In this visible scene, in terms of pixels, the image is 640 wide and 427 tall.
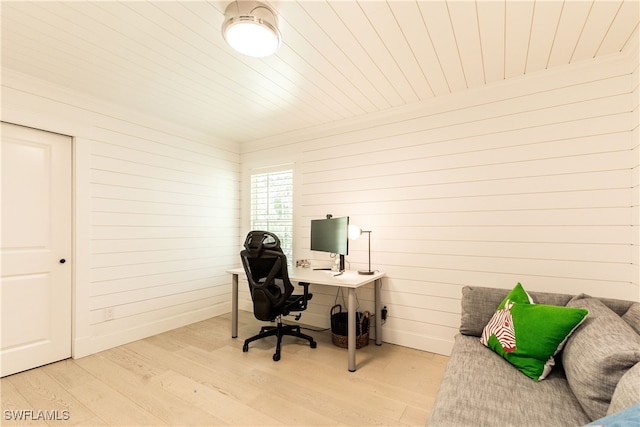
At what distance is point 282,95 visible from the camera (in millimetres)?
2889

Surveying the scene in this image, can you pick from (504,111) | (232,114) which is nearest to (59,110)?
(232,114)

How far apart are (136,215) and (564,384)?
12.5ft

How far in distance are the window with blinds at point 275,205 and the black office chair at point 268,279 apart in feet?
3.66

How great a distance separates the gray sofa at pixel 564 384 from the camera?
1.19 meters

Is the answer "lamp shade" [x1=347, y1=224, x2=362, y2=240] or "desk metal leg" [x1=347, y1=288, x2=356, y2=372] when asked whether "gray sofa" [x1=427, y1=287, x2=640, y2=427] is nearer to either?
"desk metal leg" [x1=347, y1=288, x2=356, y2=372]

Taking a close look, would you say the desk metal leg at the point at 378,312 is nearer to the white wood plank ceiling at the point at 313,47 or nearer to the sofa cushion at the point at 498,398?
the sofa cushion at the point at 498,398

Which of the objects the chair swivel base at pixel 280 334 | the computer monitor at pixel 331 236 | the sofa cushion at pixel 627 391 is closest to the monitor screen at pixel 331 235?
the computer monitor at pixel 331 236

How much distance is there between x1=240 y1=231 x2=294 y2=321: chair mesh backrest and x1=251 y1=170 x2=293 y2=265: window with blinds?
1.13 metres

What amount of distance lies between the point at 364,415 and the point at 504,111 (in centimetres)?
271

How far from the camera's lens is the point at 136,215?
3.29 metres

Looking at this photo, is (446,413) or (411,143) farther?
(411,143)

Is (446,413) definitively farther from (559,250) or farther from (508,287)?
(559,250)

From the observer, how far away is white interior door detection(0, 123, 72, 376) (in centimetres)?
247

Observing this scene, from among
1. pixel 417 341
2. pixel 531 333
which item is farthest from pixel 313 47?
pixel 417 341
